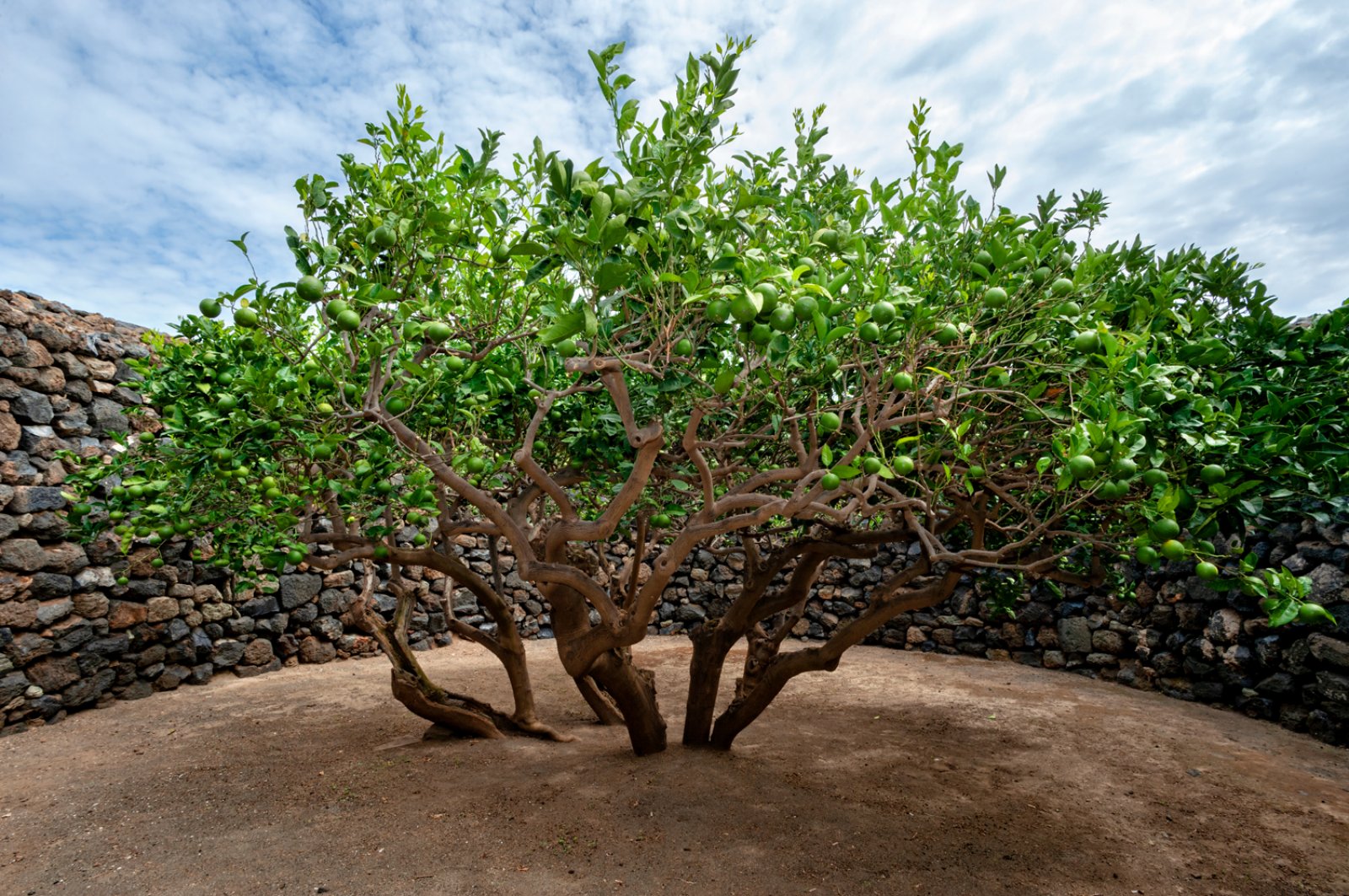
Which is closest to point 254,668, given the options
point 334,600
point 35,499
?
point 334,600

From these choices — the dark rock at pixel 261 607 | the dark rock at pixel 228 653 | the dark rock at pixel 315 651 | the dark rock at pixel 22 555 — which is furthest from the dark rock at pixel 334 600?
the dark rock at pixel 22 555

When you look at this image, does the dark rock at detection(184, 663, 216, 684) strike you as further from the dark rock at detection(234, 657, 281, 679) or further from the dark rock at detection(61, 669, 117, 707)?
the dark rock at detection(61, 669, 117, 707)

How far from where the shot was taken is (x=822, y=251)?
2848mm

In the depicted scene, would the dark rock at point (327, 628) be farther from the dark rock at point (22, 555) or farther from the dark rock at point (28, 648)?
the dark rock at point (22, 555)

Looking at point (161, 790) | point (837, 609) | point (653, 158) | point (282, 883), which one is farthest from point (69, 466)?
point (837, 609)

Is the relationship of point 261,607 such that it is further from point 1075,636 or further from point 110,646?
point 1075,636

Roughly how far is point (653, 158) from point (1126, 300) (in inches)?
95.4

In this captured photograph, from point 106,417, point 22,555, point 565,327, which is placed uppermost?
point 106,417

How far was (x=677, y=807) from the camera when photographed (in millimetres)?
4180

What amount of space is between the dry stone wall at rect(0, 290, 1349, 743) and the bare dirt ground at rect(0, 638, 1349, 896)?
17.5 inches

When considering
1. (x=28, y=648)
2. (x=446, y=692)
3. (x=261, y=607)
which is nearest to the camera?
(x=446, y=692)

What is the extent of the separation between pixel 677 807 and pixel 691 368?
8.56 ft

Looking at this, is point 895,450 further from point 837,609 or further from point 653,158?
point 837,609

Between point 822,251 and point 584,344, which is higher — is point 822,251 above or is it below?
above
